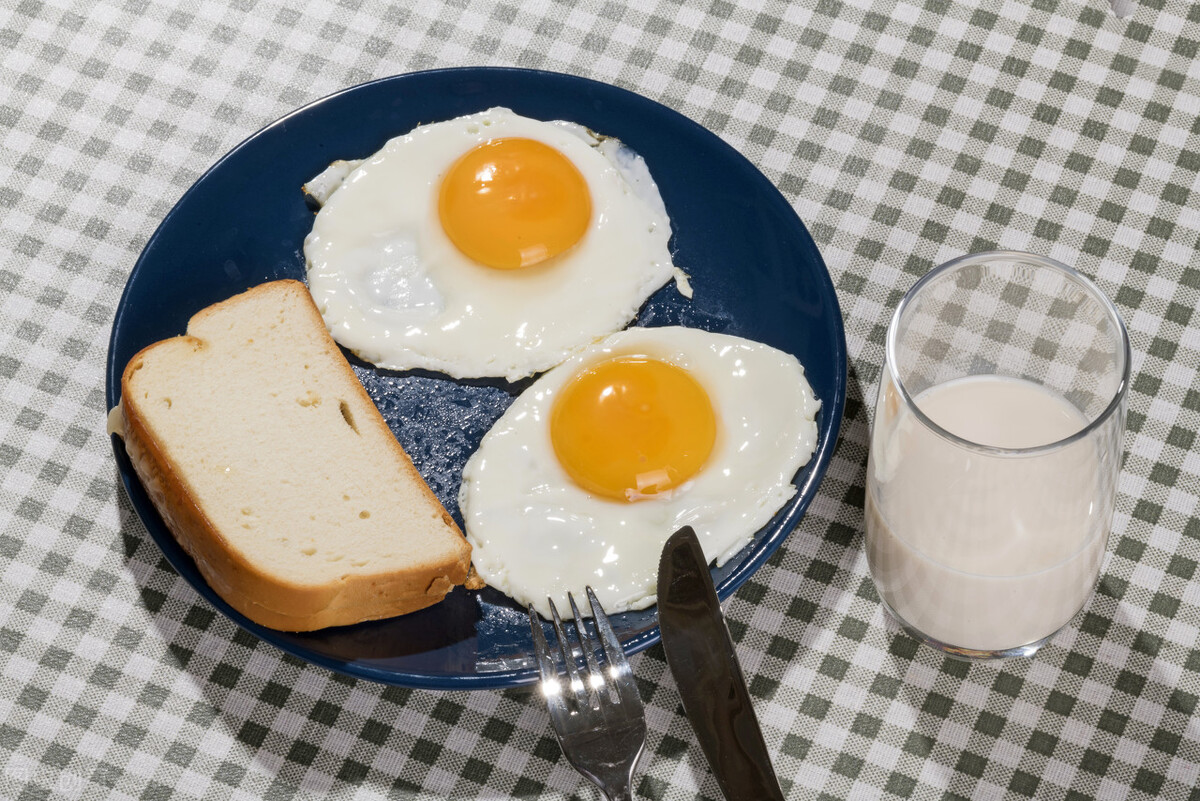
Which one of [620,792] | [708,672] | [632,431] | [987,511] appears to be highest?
[987,511]

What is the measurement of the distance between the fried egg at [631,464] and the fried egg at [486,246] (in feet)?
0.34

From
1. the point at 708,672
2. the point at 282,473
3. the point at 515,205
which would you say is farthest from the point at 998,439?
the point at 282,473

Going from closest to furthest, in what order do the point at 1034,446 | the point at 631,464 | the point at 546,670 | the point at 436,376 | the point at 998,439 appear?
the point at 1034,446
the point at 998,439
the point at 546,670
the point at 631,464
the point at 436,376

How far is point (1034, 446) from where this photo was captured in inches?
60.9

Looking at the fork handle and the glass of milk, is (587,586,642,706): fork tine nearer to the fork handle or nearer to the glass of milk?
the fork handle

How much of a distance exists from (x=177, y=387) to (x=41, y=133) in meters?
0.71

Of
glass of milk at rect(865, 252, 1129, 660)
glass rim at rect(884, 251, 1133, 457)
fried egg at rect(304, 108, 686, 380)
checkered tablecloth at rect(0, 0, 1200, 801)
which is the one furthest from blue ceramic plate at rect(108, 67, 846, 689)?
glass rim at rect(884, 251, 1133, 457)

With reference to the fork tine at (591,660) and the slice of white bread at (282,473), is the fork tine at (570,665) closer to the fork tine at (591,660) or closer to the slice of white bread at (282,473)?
the fork tine at (591,660)

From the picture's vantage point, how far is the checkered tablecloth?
6.32ft

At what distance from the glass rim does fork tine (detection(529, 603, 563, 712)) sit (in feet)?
2.04

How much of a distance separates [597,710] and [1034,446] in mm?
699

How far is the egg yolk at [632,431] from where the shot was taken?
6.49ft

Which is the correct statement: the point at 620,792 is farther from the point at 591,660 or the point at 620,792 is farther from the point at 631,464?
the point at 631,464

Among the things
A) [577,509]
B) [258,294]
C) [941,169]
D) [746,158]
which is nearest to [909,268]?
[941,169]
